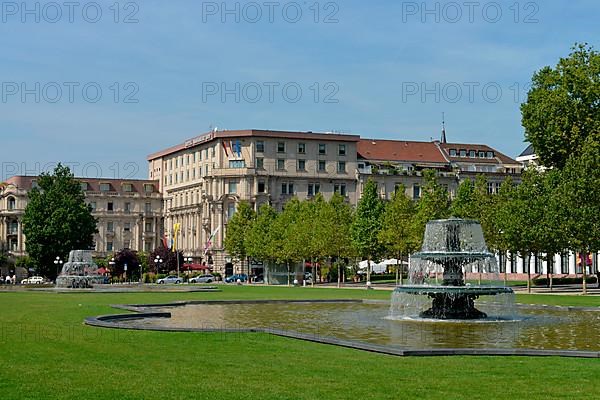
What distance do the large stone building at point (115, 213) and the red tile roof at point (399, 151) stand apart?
4156 centimetres

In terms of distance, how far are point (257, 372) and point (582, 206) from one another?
48.5m

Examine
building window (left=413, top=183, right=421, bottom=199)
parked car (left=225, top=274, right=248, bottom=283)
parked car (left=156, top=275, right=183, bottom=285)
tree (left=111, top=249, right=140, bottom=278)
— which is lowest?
parked car (left=225, top=274, right=248, bottom=283)

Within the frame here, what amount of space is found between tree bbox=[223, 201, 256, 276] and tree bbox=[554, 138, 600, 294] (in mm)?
60514

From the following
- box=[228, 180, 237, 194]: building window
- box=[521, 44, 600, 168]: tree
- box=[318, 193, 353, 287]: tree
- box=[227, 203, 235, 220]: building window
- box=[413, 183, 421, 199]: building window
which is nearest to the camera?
box=[521, 44, 600, 168]: tree

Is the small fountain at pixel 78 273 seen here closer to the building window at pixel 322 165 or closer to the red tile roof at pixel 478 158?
the building window at pixel 322 165

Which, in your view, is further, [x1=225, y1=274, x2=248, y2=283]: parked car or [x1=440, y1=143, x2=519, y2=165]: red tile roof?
[x1=440, y1=143, x2=519, y2=165]: red tile roof

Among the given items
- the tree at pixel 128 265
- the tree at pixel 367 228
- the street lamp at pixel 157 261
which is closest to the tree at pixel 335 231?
the tree at pixel 367 228

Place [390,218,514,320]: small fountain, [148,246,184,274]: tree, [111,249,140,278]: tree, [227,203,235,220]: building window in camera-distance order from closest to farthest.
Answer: [390,218,514,320]: small fountain → [111,249,140,278]: tree → [148,246,184,274]: tree → [227,203,235,220]: building window

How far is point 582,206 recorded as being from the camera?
60.4m

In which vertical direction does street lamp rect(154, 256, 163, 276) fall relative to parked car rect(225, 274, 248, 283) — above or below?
above

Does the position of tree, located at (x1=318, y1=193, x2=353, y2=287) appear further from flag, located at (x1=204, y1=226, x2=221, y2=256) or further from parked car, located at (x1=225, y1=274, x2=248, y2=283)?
flag, located at (x1=204, y1=226, x2=221, y2=256)

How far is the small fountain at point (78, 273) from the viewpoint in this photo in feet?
257

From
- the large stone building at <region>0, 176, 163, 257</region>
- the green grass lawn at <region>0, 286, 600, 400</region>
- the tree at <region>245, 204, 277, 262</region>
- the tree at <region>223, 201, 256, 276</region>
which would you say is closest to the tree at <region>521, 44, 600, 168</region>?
the tree at <region>245, 204, 277, 262</region>

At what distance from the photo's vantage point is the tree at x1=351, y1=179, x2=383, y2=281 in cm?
9794
